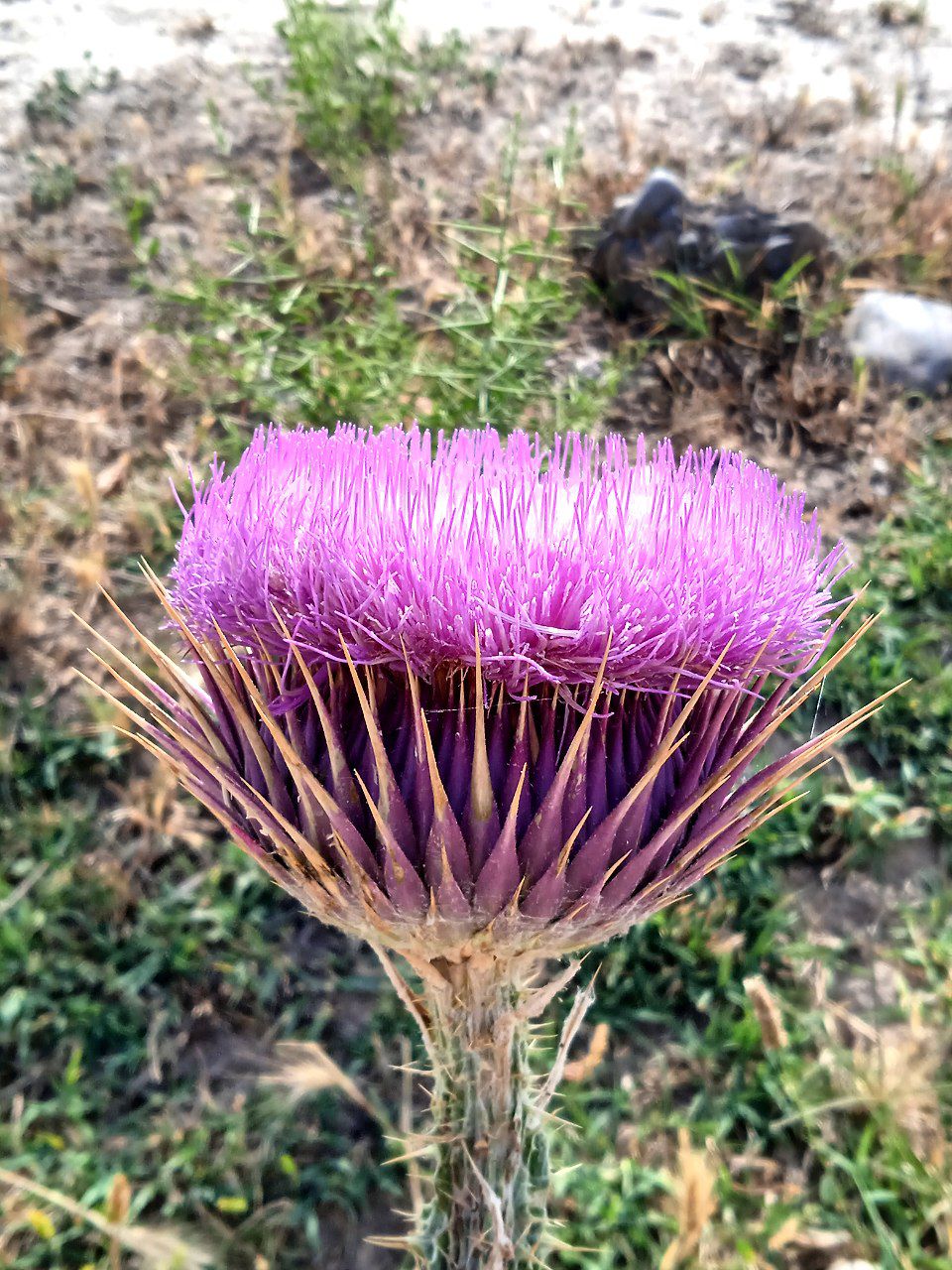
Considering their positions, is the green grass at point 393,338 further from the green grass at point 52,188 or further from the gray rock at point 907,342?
the gray rock at point 907,342

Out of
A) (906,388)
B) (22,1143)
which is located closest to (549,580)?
(22,1143)

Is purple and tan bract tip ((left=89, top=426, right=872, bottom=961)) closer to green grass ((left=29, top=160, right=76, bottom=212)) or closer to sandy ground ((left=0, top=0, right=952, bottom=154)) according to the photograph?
green grass ((left=29, top=160, right=76, bottom=212))

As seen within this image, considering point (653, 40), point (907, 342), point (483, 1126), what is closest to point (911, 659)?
point (907, 342)

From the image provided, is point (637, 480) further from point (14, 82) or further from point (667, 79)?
point (14, 82)

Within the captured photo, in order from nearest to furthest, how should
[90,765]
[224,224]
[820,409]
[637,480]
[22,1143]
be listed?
1. [637,480]
2. [22,1143]
3. [90,765]
4. [820,409]
5. [224,224]

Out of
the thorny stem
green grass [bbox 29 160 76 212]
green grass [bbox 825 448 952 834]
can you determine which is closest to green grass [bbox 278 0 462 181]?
green grass [bbox 29 160 76 212]

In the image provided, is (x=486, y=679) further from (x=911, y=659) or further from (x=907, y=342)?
(x=907, y=342)

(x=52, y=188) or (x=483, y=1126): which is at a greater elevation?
(x=52, y=188)
